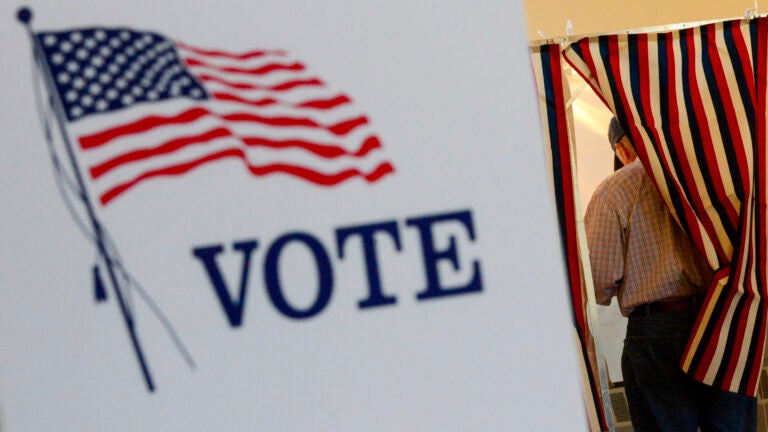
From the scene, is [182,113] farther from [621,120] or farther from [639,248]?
[639,248]

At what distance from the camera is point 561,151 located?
11.2 ft

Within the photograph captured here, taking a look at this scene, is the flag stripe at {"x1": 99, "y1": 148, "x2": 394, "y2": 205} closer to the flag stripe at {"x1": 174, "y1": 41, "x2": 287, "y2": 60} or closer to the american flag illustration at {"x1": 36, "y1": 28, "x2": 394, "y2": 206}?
the american flag illustration at {"x1": 36, "y1": 28, "x2": 394, "y2": 206}

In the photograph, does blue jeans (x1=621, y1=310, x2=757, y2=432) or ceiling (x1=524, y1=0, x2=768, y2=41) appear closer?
blue jeans (x1=621, y1=310, x2=757, y2=432)

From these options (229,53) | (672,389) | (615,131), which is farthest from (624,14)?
(229,53)

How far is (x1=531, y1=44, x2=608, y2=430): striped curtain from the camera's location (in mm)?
3408

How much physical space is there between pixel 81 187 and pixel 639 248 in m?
2.59

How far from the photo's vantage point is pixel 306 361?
3.95 ft

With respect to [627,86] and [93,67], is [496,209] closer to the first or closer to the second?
[93,67]

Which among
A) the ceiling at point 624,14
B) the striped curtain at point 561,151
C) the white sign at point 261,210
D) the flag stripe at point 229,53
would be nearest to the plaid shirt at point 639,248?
the striped curtain at point 561,151

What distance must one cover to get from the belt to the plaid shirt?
2cm

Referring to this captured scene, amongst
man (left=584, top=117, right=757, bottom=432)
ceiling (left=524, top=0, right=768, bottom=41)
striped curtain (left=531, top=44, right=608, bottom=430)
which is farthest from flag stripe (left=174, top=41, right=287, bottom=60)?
ceiling (left=524, top=0, right=768, bottom=41)

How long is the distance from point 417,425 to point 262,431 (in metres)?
0.17

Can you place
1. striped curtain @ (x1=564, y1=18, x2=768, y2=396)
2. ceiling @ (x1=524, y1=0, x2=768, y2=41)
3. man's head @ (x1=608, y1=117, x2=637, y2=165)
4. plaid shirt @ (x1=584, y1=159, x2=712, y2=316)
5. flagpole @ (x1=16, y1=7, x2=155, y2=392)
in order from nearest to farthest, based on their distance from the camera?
flagpole @ (x1=16, y1=7, x2=155, y2=392)
striped curtain @ (x1=564, y1=18, x2=768, y2=396)
plaid shirt @ (x1=584, y1=159, x2=712, y2=316)
man's head @ (x1=608, y1=117, x2=637, y2=165)
ceiling @ (x1=524, y1=0, x2=768, y2=41)

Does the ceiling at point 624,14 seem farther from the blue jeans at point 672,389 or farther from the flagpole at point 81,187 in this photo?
the flagpole at point 81,187
